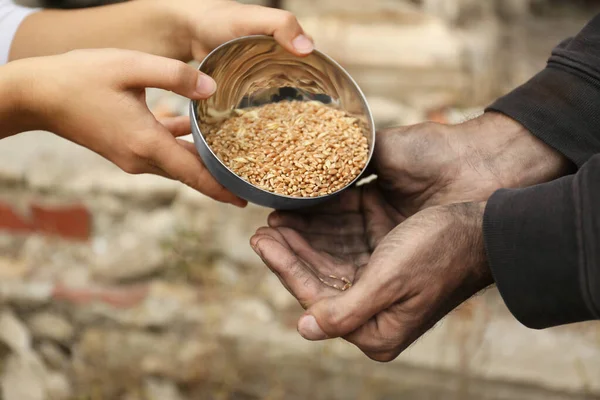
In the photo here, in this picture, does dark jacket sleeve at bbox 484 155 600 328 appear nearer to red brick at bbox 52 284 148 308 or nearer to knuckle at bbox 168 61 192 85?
knuckle at bbox 168 61 192 85

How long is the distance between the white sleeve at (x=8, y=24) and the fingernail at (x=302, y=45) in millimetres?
A: 765

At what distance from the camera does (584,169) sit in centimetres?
114

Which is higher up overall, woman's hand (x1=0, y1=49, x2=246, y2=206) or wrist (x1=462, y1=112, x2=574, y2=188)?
woman's hand (x1=0, y1=49, x2=246, y2=206)

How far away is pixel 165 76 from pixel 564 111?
886 mm

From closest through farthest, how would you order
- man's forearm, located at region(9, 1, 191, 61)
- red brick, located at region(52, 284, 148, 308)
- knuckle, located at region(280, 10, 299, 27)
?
knuckle, located at region(280, 10, 299, 27) → man's forearm, located at region(9, 1, 191, 61) → red brick, located at region(52, 284, 148, 308)

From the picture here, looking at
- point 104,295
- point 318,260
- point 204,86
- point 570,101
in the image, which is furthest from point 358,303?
point 104,295

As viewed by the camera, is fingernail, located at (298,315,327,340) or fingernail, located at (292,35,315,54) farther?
fingernail, located at (292,35,315,54)

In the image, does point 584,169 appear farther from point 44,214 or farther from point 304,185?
point 44,214

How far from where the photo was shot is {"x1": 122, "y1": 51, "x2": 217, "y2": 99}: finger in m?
1.30

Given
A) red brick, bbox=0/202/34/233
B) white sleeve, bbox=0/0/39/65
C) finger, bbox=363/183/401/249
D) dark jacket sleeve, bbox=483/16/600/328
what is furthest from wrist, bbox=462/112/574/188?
red brick, bbox=0/202/34/233

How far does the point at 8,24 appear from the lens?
5.65 feet

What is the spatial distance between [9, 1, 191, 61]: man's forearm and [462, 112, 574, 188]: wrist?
75cm

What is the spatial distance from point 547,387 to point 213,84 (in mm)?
1457

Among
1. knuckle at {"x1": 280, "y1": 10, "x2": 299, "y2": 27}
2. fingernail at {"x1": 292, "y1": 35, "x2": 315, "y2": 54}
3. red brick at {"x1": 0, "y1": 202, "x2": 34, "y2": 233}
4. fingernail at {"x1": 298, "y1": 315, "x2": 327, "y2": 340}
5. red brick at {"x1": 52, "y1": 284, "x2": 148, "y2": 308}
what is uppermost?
knuckle at {"x1": 280, "y1": 10, "x2": 299, "y2": 27}
